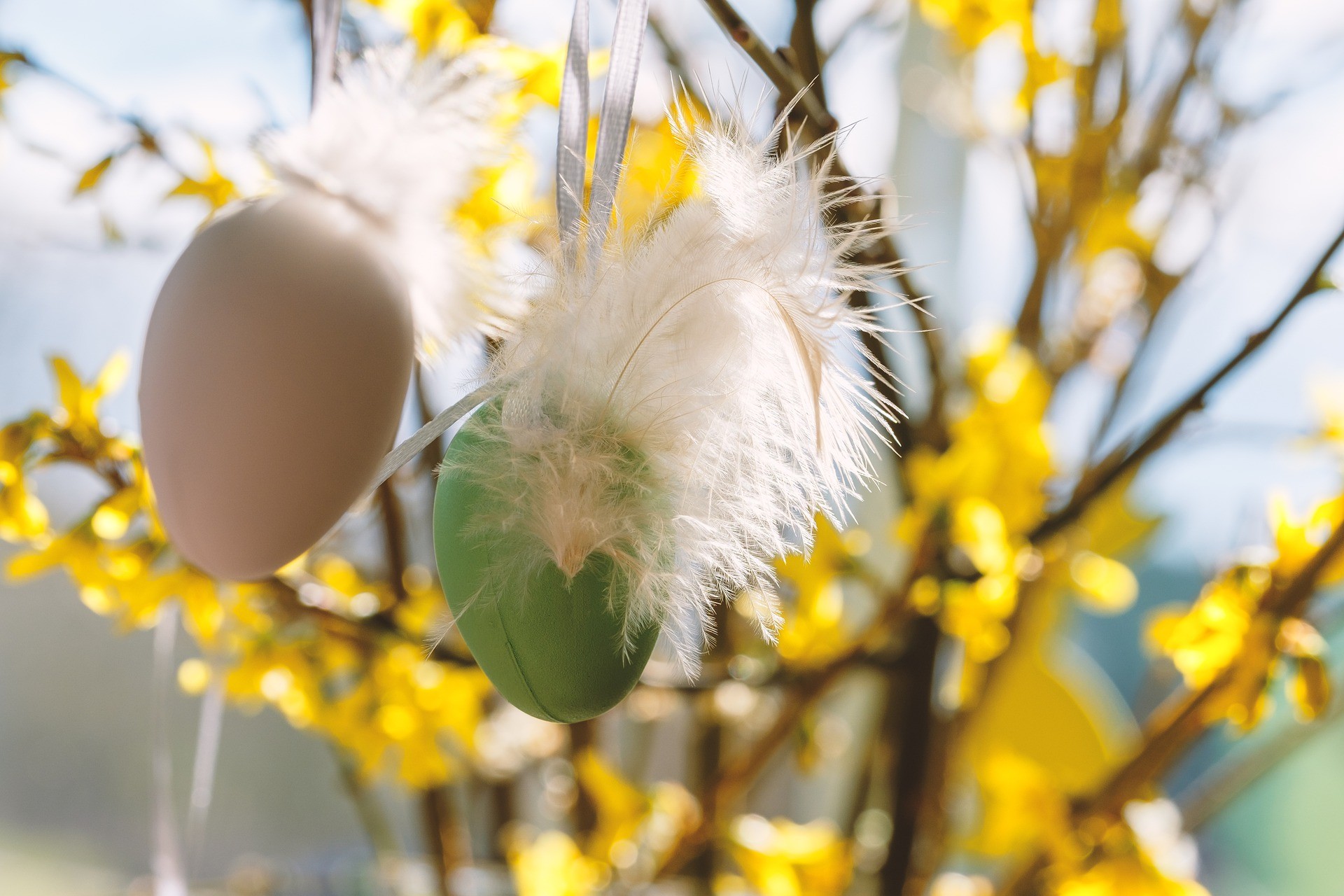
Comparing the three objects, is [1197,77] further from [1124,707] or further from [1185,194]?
[1124,707]

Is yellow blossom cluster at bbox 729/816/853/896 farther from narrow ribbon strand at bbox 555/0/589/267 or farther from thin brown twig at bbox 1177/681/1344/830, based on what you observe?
narrow ribbon strand at bbox 555/0/589/267

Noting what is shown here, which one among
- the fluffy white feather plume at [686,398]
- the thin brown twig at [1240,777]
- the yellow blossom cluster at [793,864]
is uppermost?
the fluffy white feather plume at [686,398]

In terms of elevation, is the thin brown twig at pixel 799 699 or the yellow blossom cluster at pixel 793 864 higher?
the thin brown twig at pixel 799 699

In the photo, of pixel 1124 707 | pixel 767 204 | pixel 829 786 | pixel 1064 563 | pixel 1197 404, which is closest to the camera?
pixel 767 204

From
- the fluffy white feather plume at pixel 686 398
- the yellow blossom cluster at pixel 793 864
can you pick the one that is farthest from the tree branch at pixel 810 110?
the yellow blossom cluster at pixel 793 864

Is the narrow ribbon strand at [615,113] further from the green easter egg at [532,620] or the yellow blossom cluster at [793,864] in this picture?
the yellow blossom cluster at [793,864]

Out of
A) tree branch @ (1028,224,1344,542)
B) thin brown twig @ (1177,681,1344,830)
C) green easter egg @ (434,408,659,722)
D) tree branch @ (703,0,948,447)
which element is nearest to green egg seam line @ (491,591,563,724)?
green easter egg @ (434,408,659,722)

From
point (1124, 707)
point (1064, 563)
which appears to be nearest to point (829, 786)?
point (1124, 707)

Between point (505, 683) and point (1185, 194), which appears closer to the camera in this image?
point (505, 683)
